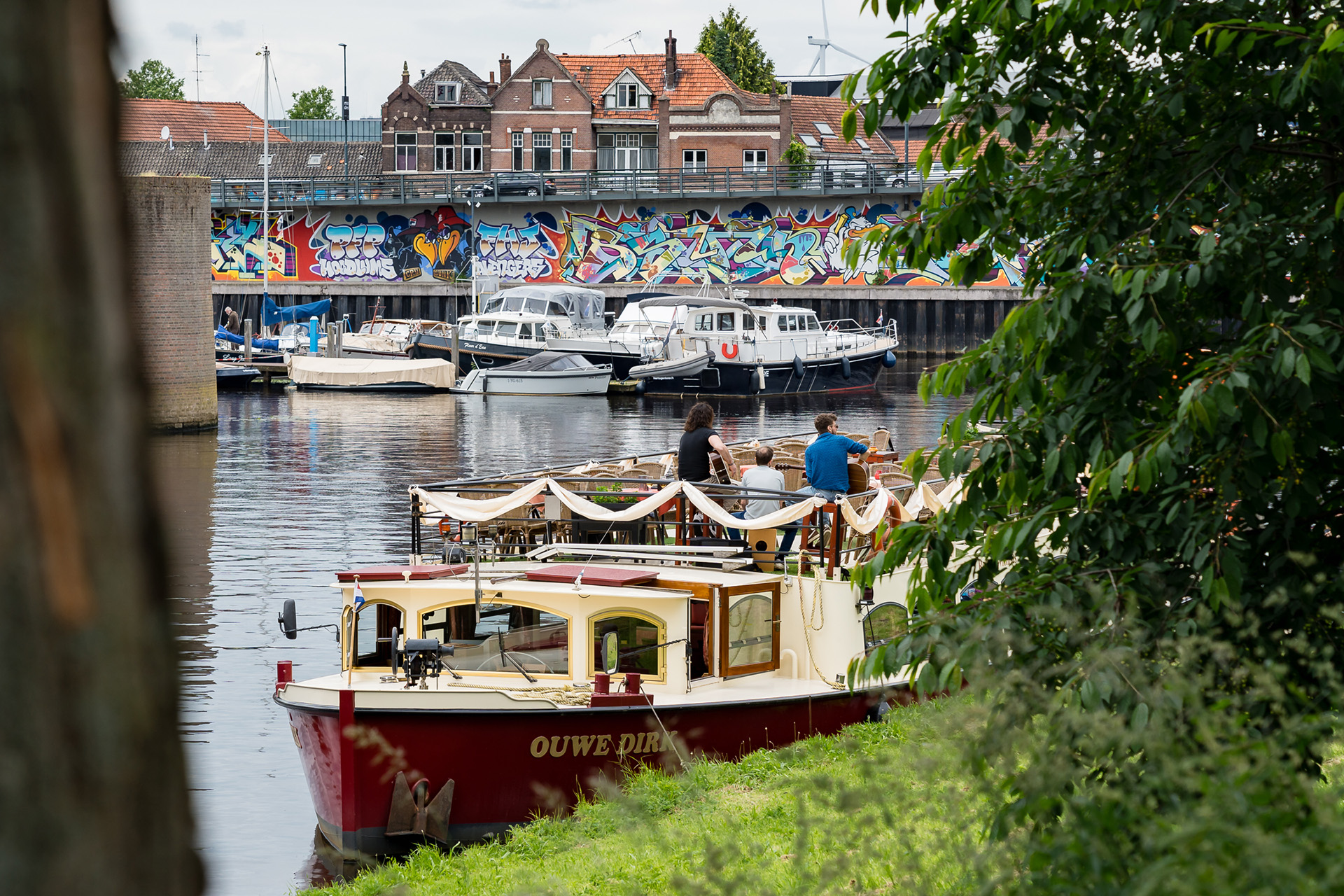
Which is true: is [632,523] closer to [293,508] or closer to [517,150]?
[293,508]

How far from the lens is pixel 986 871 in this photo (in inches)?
170

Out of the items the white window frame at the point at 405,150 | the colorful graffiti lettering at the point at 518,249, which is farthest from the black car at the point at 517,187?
the white window frame at the point at 405,150

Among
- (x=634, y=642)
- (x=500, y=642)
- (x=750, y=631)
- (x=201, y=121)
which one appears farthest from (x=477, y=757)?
(x=201, y=121)

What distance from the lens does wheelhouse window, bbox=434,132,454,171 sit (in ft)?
248

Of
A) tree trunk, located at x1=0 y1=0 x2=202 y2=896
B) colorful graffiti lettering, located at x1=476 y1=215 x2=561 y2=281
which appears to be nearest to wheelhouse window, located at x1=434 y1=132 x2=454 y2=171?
colorful graffiti lettering, located at x1=476 y1=215 x2=561 y2=281

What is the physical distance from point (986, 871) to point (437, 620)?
8.68m

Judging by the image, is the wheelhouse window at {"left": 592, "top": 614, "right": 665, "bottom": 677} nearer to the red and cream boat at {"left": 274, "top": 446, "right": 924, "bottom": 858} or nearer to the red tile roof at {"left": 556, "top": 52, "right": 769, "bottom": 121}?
the red and cream boat at {"left": 274, "top": 446, "right": 924, "bottom": 858}

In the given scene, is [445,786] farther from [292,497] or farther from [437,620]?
[292,497]

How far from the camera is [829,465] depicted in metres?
13.8

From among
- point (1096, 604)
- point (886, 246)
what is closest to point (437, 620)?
point (886, 246)

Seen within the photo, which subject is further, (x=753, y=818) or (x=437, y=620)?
(x=437, y=620)

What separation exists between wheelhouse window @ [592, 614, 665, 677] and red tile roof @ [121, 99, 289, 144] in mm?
86061

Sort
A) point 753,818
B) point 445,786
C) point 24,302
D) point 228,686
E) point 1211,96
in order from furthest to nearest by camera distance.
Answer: point 228,686
point 445,786
point 753,818
point 1211,96
point 24,302

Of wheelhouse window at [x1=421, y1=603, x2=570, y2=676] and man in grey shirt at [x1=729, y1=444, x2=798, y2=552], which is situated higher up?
man in grey shirt at [x1=729, y1=444, x2=798, y2=552]
